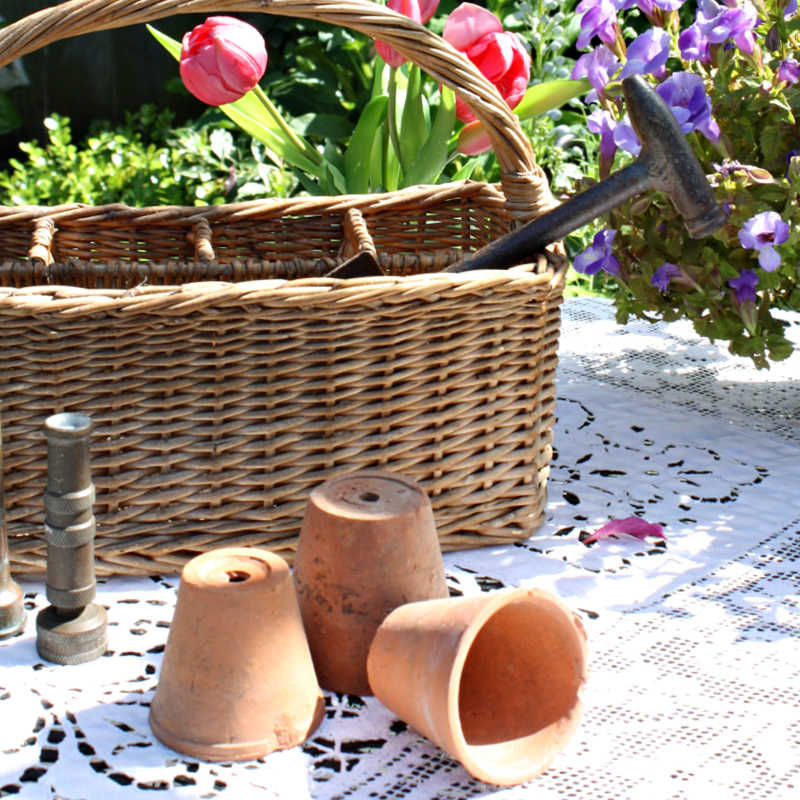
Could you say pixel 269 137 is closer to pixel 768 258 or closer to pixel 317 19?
pixel 317 19

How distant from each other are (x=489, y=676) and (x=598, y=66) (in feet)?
2.32

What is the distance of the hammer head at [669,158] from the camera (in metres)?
1.03

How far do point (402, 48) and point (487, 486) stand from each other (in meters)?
0.43

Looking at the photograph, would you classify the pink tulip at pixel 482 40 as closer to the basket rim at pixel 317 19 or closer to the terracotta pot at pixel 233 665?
the basket rim at pixel 317 19

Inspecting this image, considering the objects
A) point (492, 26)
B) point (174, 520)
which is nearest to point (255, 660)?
point (174, 520)

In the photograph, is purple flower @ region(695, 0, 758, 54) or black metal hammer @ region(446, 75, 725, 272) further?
purple flower @ region(695, 0, 758, 54)

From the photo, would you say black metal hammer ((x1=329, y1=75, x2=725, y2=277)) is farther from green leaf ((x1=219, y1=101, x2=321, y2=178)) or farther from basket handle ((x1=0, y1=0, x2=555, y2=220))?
green leaf ((x1=219, y1=101, x2=321, y2=178))

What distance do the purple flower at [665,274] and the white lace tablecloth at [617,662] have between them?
0.69 feet

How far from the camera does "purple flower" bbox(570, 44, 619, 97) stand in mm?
1231

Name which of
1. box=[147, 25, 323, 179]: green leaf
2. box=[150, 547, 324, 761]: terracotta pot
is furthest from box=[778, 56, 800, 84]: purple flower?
box=[147, 25, 323, 179]: green leaf

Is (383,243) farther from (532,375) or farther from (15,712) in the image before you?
(15,712)

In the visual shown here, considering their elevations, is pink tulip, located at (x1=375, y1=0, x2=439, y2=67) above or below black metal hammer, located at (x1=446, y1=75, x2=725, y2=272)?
above

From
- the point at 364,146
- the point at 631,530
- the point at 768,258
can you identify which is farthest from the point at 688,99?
the point at 364,146

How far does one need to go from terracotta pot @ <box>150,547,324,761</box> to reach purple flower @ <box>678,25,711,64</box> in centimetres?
72
